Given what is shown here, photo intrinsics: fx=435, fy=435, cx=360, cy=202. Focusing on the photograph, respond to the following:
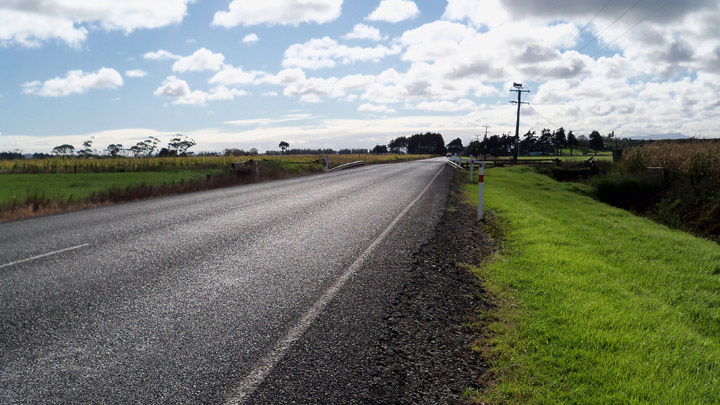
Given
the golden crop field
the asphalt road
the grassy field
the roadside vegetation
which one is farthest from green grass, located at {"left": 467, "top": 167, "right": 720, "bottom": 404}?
the golden crop field

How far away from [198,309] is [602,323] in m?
4.12

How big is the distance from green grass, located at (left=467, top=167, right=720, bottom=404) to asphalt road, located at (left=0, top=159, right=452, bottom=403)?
1.26 meters

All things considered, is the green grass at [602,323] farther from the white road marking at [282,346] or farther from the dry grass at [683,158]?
the dry grass at [683,158]

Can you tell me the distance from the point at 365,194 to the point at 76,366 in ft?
39.2

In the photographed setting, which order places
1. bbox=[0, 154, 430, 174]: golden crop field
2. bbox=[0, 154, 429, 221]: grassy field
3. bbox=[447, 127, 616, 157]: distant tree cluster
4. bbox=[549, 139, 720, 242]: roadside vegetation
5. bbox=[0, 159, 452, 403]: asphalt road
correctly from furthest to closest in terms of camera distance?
bbox=[447, 127, 616, 157]: distant tree cluster < bbox=[0, 154, 430, 174]: golden crop field < bbox=[549, 139, 720, 242]: roadside vegetation < bbox=[0, 154, 429, 221]: grassy field < bbox=[0, 159, 452, 403]: asphalt road

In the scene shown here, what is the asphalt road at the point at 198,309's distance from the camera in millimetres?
3148

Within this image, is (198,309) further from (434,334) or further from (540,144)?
(540,144)

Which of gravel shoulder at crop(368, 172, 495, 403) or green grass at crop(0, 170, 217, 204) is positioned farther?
green grass at crop(0, 170, 217, 204)

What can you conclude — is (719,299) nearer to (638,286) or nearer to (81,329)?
(638,286)

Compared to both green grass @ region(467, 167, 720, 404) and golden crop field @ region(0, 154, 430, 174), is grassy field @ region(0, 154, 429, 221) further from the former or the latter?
green grass @ region(467, 167, 720, 404)

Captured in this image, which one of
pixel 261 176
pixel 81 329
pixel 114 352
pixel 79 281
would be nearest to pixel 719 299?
pixel 114 352

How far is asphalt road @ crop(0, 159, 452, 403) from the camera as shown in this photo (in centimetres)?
315

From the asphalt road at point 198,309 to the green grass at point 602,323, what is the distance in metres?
1.26

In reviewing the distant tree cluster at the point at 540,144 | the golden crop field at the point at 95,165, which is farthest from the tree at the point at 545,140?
the golden crop field at the point at 95,165
